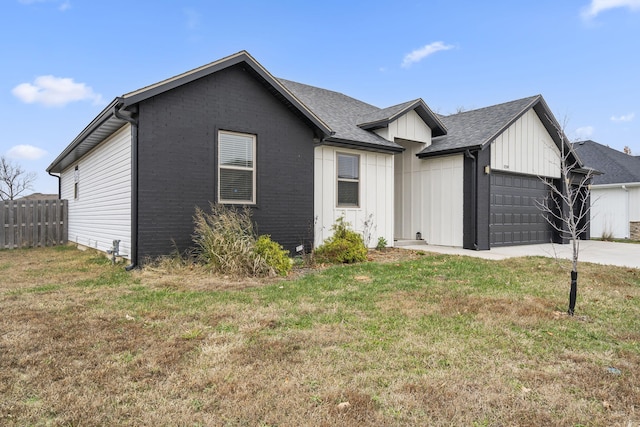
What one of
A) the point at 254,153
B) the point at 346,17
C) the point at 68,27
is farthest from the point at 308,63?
the point at 254,153

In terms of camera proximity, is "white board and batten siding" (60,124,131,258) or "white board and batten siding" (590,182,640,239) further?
"white board and batten siding" (590,182,640,239)

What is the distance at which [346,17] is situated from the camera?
15195mm

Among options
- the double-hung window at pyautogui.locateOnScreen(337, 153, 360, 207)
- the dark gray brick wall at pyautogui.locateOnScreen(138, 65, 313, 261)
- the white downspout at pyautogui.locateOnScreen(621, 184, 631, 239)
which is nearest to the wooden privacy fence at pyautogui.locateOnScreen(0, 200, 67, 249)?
the dark gray brick wall at pyautogui.locateOnScreen(138, 65, 313, 261)

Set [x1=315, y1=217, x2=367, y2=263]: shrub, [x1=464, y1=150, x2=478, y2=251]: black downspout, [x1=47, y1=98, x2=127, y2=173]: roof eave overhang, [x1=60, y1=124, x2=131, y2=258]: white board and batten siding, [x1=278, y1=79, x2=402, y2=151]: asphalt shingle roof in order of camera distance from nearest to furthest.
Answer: [x1=47, y1=98, x2=127, y2=173]: roof eave overhang
[x1=60, y1=124, x2=131, y2=258]: white board and batten siding
[x1=315, y1=217, x2=367, y2=263]: shrub
[x1=278, y1=79, x2=402, y2=151]: asphalt shingle roof
[x1=464, y1=150, x2=478, y2=251]: black downspout

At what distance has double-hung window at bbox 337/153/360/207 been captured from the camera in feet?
35.2

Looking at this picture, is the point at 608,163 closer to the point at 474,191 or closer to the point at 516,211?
the point at 516,211

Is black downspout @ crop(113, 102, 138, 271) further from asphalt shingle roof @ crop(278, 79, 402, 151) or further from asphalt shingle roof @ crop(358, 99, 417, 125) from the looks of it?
asphalt shingle roof @ crop(358, 99, 417, 125)

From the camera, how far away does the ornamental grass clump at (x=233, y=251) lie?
23.5ft

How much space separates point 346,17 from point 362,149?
7.13 meters

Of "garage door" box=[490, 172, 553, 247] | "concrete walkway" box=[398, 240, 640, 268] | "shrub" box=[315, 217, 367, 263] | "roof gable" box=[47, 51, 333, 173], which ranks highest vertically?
"roof gable" box=[47, 51, 333, 173]

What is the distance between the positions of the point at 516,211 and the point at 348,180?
6.09 metres

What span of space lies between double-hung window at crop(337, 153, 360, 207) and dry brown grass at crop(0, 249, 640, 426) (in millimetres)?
4708

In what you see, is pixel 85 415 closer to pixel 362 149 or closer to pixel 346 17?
pixel 362 149

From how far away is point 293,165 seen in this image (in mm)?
9352
